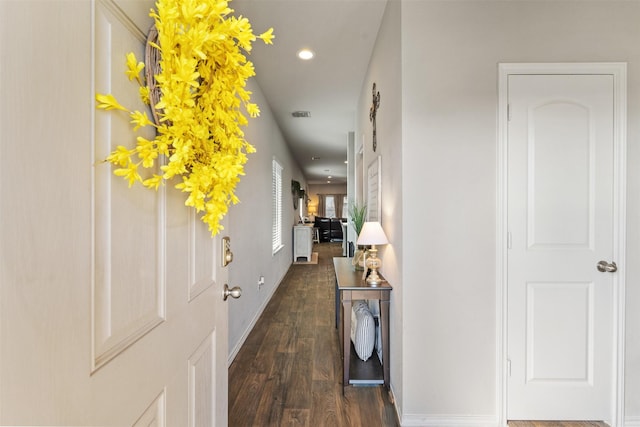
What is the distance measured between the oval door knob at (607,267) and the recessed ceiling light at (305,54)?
2655 mm

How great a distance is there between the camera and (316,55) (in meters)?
2.84

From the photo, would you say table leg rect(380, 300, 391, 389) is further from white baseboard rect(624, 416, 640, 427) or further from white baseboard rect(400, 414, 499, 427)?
white baseboard rect(624, 416, 640, 427)

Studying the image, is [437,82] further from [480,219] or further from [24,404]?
[24,404]

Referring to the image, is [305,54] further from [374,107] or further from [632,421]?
[632,421]

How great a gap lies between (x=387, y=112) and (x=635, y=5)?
1.48 m

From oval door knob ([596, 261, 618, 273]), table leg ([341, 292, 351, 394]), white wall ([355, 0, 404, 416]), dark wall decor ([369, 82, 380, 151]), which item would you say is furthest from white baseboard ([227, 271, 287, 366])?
oval door knob ([596, 261, 618, 273])

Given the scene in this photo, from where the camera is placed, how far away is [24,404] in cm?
40

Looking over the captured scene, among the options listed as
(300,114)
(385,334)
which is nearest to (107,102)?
(385,334)

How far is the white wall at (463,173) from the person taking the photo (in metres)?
1.78

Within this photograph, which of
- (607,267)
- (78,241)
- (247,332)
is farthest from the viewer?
(247,332)

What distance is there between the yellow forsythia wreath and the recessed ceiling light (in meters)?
2.13

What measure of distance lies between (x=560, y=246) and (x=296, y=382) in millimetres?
1949

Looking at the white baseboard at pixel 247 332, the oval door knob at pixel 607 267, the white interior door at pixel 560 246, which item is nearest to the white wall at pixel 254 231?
the white baseboard at pixel 247 332

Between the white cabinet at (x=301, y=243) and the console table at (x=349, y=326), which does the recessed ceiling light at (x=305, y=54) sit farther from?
the white cabinet at (x=301, y=243)
